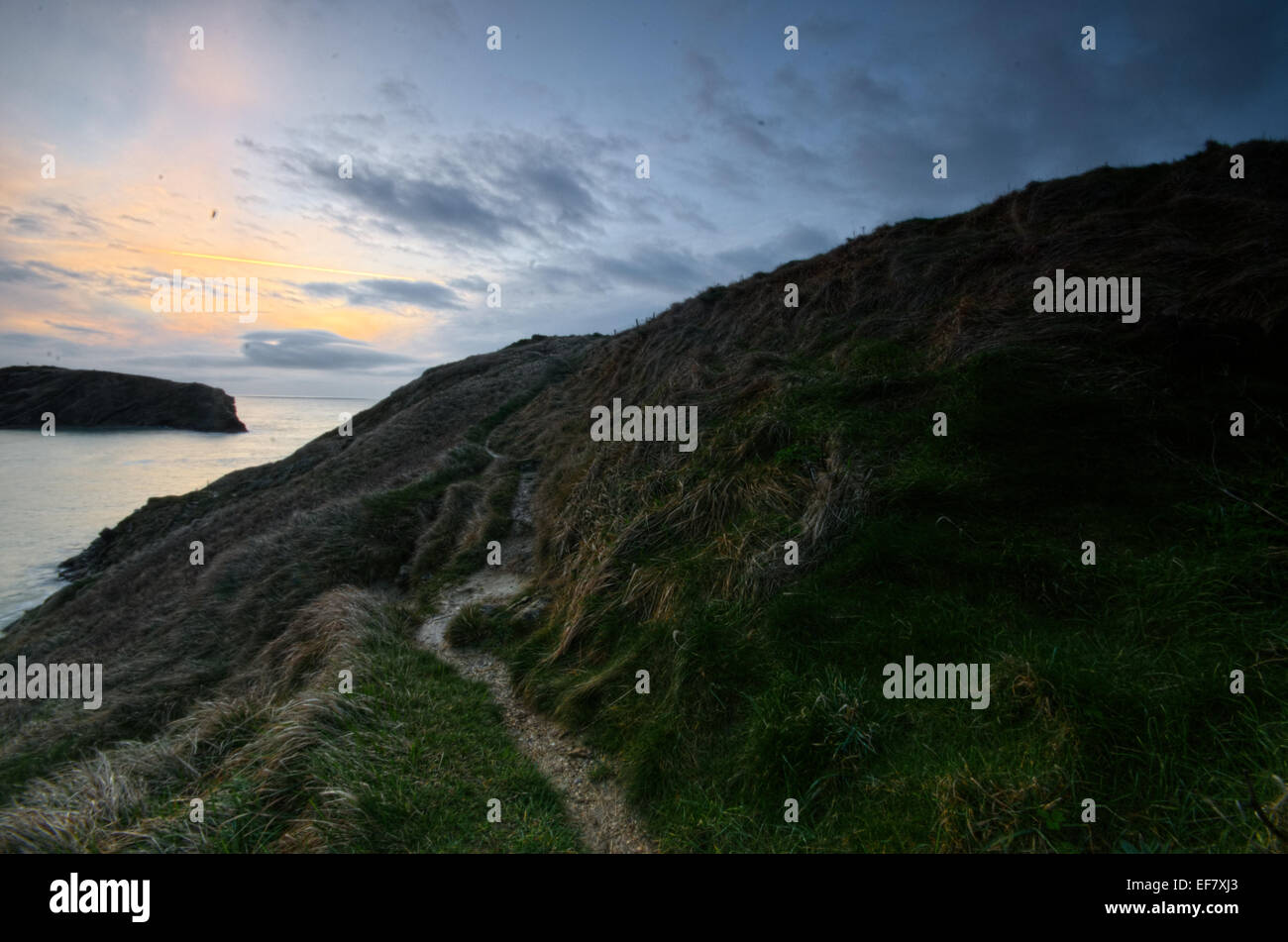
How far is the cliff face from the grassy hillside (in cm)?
8288

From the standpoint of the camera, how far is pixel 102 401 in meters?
72.5

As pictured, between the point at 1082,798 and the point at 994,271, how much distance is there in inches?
398

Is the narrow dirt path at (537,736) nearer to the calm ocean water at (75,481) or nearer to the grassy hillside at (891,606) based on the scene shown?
the grassy hillside at (891,606)

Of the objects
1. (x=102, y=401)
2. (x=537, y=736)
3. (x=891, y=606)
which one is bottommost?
(x=537, y=736)

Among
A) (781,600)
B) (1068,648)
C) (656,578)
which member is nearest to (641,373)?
(656,578)

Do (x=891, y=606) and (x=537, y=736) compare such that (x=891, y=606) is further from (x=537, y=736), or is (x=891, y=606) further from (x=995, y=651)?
(x=537, y=736)

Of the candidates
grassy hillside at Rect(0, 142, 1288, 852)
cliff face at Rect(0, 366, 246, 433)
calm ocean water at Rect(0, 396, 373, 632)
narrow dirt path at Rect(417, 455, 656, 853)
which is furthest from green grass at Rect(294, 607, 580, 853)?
cliff face at Rect(0, 366, 246, 433)

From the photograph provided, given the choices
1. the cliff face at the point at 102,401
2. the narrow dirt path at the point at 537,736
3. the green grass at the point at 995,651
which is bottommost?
the narrow dirt path at the point at 537,736

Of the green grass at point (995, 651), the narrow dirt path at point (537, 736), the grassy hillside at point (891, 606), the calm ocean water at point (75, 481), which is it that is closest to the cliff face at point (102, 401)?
the calm ocean water at point (75, 481)

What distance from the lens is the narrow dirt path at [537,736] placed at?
4402 millimetres

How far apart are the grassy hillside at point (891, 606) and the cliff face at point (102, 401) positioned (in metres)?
82.9

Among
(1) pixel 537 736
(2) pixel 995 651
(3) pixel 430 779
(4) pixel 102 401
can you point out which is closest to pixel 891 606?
(2) pixel 995 651

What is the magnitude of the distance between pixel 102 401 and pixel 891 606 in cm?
10097

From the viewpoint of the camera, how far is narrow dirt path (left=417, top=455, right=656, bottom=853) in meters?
4.40
